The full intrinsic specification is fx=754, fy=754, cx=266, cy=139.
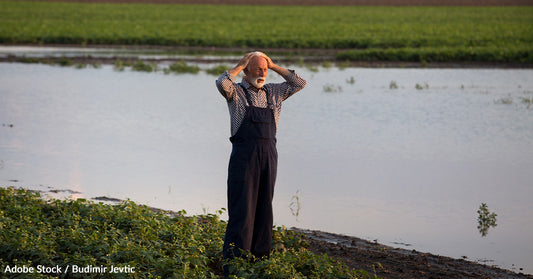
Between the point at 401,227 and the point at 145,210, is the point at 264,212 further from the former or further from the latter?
the point at 401,227

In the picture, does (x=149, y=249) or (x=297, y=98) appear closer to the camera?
(x=149, y=249)

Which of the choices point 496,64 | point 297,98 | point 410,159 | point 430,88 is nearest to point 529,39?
point 496,64

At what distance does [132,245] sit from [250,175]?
4.77 ft

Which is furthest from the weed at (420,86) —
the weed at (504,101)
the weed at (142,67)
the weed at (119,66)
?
the weed at (119,66)

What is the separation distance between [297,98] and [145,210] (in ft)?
43.5

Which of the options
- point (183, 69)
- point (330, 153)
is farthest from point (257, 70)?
point (183, 69)

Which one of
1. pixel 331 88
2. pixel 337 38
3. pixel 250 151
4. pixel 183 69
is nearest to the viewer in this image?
pixel 250 151

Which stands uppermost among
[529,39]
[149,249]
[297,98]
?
[529,39]

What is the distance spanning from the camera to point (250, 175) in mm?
6398

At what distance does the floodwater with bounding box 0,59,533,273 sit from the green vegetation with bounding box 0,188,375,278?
172 centimetres

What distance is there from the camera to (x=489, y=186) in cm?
1154

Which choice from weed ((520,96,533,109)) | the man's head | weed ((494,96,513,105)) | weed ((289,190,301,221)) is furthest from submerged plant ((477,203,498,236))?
weed ((494,96,513,105))

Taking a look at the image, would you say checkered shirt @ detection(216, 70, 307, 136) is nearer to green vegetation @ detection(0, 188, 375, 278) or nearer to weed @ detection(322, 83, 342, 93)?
green vegetation @ detection(0, 188, 375, 278)

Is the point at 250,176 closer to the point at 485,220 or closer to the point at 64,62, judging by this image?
the point at 485,220
